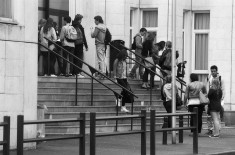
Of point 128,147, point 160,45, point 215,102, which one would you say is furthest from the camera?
point 160,45

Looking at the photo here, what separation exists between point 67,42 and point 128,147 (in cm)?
720

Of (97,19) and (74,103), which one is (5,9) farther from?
(97,19)

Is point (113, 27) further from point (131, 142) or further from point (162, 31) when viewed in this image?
point (131, 142)

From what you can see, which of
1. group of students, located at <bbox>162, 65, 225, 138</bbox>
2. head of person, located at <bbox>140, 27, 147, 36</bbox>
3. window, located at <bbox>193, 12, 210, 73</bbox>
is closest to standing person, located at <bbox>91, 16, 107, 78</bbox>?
head of person, located at <bbox>140, 27, 147, 36</bbox>

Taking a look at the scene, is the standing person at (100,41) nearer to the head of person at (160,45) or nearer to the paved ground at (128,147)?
the head of person at (160,45)

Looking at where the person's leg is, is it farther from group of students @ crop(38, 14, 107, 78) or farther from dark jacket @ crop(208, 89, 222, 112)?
group of students @ crop(38, 14, 107, 78)

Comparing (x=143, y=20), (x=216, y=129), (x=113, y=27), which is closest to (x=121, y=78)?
(x=216, y=129)

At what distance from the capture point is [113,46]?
3000 cm

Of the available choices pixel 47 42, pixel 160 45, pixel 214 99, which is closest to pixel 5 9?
pixel 47 42

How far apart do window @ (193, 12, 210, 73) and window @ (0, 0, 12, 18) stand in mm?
15077

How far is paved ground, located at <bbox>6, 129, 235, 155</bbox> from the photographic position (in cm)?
1933

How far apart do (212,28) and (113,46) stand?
484 centimetres

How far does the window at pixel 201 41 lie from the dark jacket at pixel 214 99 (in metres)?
9.27

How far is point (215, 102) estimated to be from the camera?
2488 centimetres
